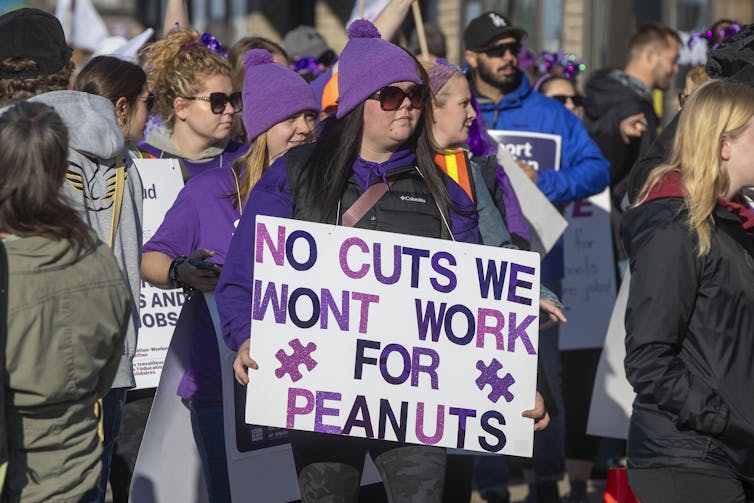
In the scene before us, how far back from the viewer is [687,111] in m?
4.39

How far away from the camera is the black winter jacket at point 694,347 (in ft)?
13.7

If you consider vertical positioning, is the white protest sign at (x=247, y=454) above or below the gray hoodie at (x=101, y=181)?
below

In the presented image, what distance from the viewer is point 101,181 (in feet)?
16.4

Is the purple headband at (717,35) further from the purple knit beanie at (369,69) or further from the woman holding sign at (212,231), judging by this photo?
the purple knit beanie at (369,69)

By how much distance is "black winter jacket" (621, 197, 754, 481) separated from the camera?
4188 millimetres

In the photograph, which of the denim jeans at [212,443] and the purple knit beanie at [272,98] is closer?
the denim jeans at [212,443]

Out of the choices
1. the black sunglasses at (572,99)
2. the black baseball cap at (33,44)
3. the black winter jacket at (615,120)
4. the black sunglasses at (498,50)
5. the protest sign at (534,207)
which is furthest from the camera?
the black sunglasses at (572,99)

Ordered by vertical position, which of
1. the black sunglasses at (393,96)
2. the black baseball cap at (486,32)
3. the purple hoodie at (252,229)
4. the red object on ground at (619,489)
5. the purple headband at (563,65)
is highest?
the black sunglasses at (393,96)

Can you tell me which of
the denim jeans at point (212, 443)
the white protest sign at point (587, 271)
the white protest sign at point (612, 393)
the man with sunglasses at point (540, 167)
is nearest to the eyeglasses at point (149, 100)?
the denim jeans at point (212, 443)

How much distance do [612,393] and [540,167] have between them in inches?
64.0

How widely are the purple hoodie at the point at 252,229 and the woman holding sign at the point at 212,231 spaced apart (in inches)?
23.3

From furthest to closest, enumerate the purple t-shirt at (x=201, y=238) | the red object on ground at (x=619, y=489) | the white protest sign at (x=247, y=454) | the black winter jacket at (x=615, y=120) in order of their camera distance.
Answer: the black winter jacket at (x=615, y=120) → the purple t-shirt at (x=201, y=238) → the white protest sign at (x=247, y=454) → the red object on ground at (x=619, y=489)

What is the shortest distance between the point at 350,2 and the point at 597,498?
46.3ft

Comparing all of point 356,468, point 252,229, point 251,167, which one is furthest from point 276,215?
point 251,167
